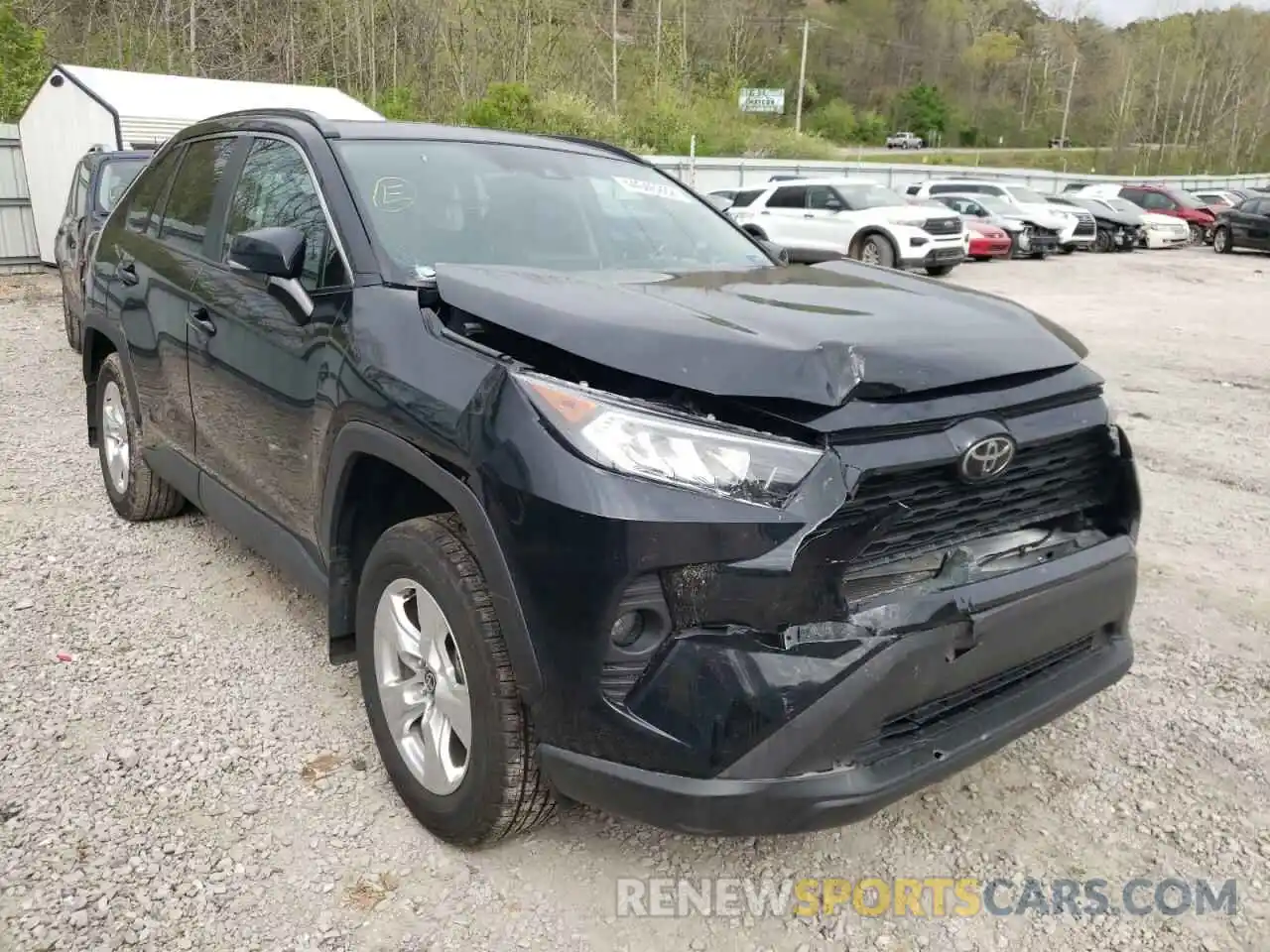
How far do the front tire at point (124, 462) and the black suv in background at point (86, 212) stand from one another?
3.28 meters

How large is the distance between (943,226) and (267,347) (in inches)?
633

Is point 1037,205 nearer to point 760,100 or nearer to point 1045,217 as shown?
point 1045,217

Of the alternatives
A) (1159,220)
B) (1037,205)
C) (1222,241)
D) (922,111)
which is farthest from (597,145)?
(922,111)

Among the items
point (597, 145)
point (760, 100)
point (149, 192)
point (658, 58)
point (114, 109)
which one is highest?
point (658, 58)

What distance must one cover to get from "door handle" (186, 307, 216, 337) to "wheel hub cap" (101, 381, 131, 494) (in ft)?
3.92

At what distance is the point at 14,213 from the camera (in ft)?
51.5

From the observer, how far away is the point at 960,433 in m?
2.17

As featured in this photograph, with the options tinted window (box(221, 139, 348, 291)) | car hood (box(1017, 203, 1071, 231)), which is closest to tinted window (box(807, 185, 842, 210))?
car hood (box(1017, 203, 1071, 231))

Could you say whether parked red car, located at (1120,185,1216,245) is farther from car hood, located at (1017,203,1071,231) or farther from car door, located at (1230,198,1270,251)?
car hood, located at (1017,203,1071,231)

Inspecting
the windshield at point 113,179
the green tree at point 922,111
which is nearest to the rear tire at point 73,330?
the windshield at point 113,179

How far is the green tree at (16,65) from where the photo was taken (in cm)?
2108

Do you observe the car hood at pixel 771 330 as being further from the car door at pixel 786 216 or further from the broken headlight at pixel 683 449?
the car door at pixel 786 216

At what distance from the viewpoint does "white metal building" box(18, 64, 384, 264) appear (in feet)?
43.1

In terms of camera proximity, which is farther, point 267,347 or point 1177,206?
point 1177,206
